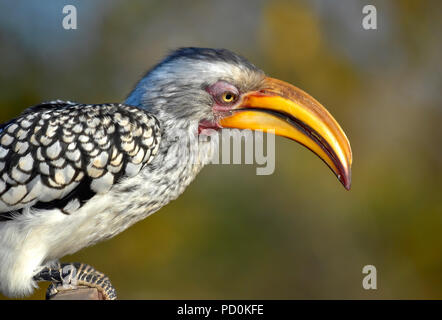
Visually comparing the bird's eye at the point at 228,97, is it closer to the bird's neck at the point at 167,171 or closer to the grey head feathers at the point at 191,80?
the grey head feathers at the point at 191,80

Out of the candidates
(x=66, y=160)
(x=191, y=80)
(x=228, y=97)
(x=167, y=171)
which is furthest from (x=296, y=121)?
(x=66, y=160)

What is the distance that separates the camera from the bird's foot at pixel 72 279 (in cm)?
298

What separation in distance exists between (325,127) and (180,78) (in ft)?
2.63

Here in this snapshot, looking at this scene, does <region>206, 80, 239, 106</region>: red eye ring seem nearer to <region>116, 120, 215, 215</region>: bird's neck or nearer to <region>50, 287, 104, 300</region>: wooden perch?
<region>116, 120, 215, 215</region>: bird's neck

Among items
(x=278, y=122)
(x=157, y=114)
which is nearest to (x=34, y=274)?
(x=157, y=114)

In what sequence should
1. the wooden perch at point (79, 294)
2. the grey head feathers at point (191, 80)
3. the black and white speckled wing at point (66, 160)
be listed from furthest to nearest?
1. the grey head feathers at point (191, 80)
2. the black and white speckled wing at point (66, 160)
3. the wooden perch at point (79, 294)

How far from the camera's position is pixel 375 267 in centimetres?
817

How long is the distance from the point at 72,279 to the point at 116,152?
0.72 metres

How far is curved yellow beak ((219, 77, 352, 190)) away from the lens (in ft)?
9.80

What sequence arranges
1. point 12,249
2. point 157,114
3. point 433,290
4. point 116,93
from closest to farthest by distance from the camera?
point 12,249 < point 157,114 < point 116,93 < point 433,290

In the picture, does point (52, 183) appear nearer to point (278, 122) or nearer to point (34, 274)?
point (34, 274)

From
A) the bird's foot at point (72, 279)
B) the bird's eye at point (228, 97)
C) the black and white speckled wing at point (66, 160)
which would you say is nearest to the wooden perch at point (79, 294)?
the bird's foot at point (72, 279)

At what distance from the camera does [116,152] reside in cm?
292

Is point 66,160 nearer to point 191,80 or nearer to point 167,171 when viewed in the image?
point 167,171
